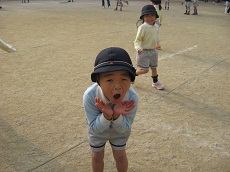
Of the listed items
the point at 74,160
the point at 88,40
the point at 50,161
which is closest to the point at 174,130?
the point at 74,160

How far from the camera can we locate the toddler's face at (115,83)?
5.55ft

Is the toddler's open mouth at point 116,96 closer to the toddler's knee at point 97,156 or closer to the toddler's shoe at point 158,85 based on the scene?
the toddler's knee at point 97,156

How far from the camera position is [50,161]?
2619mm

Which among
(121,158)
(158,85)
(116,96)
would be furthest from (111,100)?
(158,85)

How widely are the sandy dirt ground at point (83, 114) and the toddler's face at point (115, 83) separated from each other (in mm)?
1091

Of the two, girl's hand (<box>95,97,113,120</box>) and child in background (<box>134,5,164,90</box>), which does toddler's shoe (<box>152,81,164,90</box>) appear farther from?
girl's hand (<box>95,97,113,120</box>)

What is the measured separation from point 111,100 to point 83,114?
6.06 ft

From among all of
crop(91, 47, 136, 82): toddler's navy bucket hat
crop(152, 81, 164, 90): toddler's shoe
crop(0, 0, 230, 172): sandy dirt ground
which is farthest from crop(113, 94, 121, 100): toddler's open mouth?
crop(152, 81, 164, 90): toddler's shoe

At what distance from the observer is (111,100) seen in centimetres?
176

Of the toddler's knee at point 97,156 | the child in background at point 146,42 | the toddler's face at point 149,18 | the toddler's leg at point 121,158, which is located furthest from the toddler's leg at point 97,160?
the toddler's face at point 149,18

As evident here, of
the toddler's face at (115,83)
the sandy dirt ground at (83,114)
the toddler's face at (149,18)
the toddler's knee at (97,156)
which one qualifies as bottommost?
the sandy dirt ground at (83,114)

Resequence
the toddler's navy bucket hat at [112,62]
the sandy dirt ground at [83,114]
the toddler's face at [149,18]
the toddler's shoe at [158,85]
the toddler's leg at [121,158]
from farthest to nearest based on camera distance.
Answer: the toddler's shoe at [158,85] → the toddler's face at [149,18] → the sandy dirt ground at [83,114] → the toddler's leg at [121,158] → the toddler's navy bucket hat at [112,62]

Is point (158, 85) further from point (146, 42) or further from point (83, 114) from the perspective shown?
point (83, 114)

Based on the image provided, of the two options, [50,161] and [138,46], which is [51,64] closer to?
[138,46]
